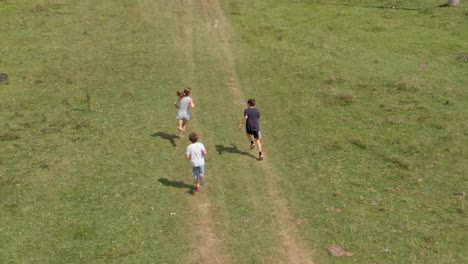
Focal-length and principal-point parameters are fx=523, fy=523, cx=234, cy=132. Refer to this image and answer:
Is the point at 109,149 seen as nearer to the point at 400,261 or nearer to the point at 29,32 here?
the point at 400,261

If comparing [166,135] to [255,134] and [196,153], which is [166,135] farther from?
[196,153]

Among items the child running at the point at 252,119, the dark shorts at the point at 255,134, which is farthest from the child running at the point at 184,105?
the dark shorts at the point at 255,134

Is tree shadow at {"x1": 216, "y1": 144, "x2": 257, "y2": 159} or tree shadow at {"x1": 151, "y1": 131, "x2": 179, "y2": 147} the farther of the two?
tree shadow at {"x1": 151, "y1": 131, "x2": 179, "y2": 147}

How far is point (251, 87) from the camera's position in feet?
109

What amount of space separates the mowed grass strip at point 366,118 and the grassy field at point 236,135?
0.09 m

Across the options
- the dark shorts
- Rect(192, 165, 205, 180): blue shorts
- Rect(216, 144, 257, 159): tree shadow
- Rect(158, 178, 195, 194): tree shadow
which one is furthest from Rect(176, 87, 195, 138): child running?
Rect(192, 165, 205, 180): blue shorts

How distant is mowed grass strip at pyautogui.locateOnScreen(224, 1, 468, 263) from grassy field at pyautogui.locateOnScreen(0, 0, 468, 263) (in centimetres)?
9

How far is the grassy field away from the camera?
18406 mm

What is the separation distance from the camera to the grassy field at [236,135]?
1841 centimetres

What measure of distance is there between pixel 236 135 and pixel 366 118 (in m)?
7.35

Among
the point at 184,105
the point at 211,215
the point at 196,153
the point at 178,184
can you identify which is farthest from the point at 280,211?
the point at 184,105

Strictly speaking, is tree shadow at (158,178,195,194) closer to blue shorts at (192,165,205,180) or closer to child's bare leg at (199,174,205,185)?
child's bare leg at (199,174,205,185)

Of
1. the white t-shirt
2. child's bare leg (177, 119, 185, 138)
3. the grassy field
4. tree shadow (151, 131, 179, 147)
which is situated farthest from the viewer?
tree shadow (151, 131, 179, 147)

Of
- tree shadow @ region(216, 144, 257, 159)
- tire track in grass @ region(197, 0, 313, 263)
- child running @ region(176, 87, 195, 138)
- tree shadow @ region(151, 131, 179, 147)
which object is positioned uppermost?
child running @ region(176, 87, 195, 138)
